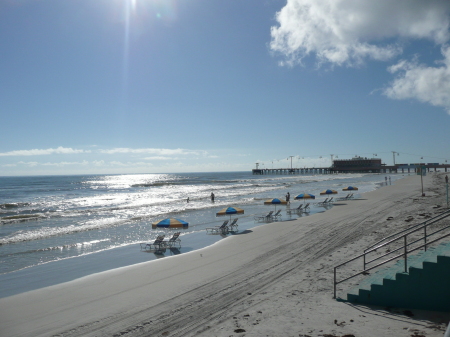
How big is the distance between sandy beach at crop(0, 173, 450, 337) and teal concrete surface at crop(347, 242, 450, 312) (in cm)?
17

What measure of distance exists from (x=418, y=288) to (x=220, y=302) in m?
3.95

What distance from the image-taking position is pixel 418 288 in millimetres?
5711

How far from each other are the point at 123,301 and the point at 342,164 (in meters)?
131

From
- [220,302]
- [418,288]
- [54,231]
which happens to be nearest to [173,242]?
[220,302]

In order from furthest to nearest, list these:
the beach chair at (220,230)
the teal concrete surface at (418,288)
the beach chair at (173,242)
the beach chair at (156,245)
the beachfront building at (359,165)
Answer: the beachfront building at (359,165)
the beach chair at (220,230)
the beach chair at (173,242)
the beach chair at (156,245)
the teal concrete surface at (418,288)

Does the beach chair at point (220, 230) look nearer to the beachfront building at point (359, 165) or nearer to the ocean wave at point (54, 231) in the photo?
the ocean wave at point (54, 231)

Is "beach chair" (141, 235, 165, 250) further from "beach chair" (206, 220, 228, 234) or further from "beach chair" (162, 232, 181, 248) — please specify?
"beach chair" (206, 220, 228, 234)

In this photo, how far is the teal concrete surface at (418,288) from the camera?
217 inches

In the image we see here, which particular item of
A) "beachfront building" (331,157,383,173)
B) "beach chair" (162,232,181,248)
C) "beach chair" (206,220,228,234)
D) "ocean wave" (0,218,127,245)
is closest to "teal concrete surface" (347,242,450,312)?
"beach chair" (162,232,181,248)

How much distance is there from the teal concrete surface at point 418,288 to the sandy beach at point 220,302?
0.56 feet

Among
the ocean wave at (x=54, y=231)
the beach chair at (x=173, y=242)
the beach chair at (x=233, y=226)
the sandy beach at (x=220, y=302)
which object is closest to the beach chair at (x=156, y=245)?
the beach chair at (x=173, y=242)

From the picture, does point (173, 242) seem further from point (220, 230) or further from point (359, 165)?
point (359, 165)

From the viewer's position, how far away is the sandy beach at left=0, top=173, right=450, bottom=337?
5.57m

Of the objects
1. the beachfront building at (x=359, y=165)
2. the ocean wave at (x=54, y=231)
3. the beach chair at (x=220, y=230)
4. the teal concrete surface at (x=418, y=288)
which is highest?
the beachfront building at (x=359, y=165)
